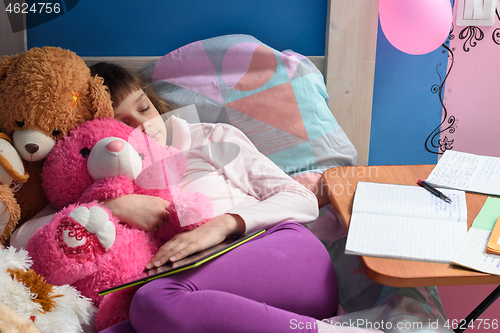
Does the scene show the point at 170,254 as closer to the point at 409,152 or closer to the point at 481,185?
the point at 481,185

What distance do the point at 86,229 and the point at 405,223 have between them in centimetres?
65

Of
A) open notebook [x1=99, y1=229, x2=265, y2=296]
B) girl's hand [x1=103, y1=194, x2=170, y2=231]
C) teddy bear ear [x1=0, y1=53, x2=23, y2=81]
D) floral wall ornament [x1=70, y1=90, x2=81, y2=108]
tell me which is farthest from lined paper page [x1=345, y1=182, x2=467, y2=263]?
teddy bear ear [x1=0, y1=53, x2=23, y2=81]

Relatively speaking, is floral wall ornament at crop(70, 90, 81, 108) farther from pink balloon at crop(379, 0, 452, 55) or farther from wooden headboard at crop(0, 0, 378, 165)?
pink balloon at crop(379, 0, 452, 55)

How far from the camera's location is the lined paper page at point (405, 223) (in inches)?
27.5

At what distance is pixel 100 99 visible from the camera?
36.1 inches

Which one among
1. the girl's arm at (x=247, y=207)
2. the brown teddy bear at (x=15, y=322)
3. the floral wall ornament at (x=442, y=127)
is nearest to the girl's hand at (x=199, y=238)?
the girl's arm at (x=247, y=207)

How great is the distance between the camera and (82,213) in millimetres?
784

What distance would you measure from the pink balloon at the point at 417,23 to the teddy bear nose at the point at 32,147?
1.06 m

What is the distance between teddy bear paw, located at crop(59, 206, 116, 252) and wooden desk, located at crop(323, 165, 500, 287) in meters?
0.50

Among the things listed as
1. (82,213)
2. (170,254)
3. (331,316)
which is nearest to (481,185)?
(331,316)

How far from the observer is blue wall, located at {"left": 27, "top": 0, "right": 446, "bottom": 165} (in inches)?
52.8

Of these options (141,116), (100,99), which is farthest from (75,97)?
(141,116)

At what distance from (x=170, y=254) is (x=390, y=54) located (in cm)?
112

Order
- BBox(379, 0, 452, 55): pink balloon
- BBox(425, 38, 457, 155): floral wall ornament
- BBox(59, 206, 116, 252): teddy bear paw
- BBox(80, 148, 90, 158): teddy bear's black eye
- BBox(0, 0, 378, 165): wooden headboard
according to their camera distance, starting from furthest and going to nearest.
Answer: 1. BBox(425, 38, 457, 155): floral wall ornament
2. BBox(0, 0, 378, 165): wooden headboard
3. BBox(379, 0, 452, 55): pink balloon
4. BBox(80, 148, 90, 158): teddy bear's black eye
5. BBox(59, 206, 116, 252): teddy bear paw
